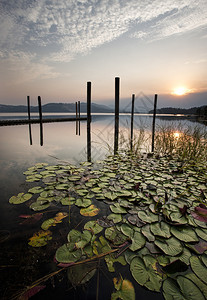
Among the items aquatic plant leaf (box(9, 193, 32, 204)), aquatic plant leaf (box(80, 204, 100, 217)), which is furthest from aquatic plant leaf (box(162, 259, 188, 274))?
aquatic plant leaf (box(9, 193, 32, 204))

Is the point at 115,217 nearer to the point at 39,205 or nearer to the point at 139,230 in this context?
the point at 139,230

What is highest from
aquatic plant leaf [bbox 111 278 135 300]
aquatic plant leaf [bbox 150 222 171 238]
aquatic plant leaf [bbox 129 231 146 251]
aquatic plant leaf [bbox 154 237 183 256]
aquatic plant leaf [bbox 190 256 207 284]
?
aquatic plant leaf [bbox 150 222 171 238]

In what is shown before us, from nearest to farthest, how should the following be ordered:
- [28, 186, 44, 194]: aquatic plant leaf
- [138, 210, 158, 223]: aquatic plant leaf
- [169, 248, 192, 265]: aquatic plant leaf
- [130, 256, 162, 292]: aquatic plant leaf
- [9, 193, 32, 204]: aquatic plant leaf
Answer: [130, 256, 162, 292]: aquatic plant leaf
[169, 248, 192, 265]: aquatic plant leaf
[138, 210, 158, 223]: aquatic plant leaf
[9, 193, 32, 204]: aquatic plant leaf
[28, 186, 44, 194]: aquatic plant leaf

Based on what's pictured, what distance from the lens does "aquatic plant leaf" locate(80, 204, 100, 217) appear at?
188 centimetres

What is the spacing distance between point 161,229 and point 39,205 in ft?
5.28

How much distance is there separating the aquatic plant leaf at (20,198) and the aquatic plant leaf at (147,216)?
5.51 feet

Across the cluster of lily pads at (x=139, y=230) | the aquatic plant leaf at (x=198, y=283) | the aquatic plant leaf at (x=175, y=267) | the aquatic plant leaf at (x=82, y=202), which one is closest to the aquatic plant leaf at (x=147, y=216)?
the cluster of lily pads at (x=139, y=230)

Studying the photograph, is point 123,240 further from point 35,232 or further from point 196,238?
point 35,232

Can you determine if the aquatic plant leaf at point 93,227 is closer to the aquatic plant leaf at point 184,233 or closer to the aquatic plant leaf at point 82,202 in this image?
the aquatic plant leaf at point 82,202

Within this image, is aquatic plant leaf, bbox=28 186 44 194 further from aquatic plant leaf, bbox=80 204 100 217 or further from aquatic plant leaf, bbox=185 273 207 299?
aquatic plant leaf, bbox=185 273 207 299

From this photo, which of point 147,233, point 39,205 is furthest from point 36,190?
point 147,233

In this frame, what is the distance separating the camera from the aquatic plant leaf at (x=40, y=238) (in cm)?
146

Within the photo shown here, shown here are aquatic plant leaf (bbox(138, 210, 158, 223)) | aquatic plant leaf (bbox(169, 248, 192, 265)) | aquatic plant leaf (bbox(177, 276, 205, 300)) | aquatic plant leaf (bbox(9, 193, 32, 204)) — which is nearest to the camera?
aquatic plant leaf (bbox(177, 276, 205, 300))

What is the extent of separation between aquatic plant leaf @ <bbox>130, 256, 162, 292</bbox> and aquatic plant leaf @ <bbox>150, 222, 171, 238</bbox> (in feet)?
1.18
